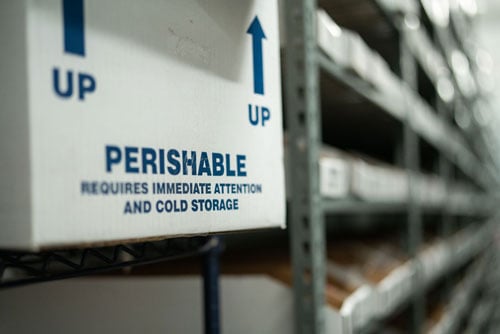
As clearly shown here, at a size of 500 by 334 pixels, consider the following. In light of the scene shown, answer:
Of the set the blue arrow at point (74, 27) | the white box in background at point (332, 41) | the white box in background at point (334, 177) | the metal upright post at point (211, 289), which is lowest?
the metal upright post at point (211, 289)

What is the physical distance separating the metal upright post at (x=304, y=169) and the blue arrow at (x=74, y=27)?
507 mm

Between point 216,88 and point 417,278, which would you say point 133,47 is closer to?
point 216,88

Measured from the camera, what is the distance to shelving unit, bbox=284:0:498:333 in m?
0.93

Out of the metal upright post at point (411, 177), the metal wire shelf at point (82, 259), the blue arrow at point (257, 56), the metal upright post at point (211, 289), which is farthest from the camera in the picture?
the metal upright post at point (411, 177)

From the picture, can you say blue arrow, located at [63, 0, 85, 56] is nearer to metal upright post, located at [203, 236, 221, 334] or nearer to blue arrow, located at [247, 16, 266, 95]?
blue arrow, located at [247, 16, 266, 95]

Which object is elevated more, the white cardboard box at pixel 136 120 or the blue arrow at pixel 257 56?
the blue arrow at pixel 257 56

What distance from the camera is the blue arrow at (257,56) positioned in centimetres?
72

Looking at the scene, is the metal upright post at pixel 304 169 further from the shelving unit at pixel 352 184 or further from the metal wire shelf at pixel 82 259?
the metal wire shelf at pixel 82 259

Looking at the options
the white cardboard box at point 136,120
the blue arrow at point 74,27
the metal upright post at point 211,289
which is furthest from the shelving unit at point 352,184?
the blue arrow at point 74,27

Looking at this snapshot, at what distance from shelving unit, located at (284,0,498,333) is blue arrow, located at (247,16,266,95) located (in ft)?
0.70

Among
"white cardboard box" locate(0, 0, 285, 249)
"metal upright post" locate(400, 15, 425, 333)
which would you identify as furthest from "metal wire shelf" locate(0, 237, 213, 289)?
"metal upright post" locate(400, 15, 425, 333)

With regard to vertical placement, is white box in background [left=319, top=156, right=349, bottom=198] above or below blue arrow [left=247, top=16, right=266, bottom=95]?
below

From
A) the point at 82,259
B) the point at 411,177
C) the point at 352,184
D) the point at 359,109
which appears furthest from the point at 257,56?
the point at 411,177

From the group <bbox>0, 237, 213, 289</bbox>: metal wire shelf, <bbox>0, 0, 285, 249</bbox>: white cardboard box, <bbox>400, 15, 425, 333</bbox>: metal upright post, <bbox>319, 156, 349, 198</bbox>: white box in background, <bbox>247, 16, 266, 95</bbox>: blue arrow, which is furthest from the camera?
<bbox>400, 15, 425, 333</bbox>: metal upright post
